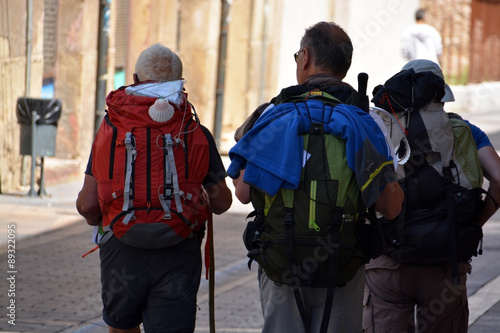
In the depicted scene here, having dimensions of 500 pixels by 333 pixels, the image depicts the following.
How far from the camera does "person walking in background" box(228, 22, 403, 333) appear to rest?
358 cm

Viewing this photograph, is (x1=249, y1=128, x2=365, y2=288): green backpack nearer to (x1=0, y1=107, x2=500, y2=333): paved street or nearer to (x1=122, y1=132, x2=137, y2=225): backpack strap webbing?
(x1=122, y1=132, x2=137, y2=225): backpack strap webbing

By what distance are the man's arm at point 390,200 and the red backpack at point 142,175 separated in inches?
34.5

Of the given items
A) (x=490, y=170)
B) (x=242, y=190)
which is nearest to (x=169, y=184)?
(x=242, y=190)

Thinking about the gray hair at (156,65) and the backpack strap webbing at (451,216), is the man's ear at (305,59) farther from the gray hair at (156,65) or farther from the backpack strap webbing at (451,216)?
the backpack strap webbing at (451,216)

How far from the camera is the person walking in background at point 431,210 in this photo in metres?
4.27

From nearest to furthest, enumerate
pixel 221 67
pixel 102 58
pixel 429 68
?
pixel 429 68, pixel 102 58, pixel 221 67

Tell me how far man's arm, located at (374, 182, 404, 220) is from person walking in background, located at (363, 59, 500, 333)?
0.41 meters

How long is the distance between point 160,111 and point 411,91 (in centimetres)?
114

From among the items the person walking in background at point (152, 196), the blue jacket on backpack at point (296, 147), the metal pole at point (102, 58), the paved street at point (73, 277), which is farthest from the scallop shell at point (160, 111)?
the metal pole at point (102, 58)

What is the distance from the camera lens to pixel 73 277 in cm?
765

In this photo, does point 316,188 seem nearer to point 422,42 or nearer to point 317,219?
point 317,219

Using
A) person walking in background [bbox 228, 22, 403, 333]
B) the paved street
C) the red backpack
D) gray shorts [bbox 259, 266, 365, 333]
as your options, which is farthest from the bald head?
the paved street

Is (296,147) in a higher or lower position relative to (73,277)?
higher

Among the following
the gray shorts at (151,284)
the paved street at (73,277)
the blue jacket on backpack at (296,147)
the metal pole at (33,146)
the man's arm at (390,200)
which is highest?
the blue jacket on backpack at (296,147)
